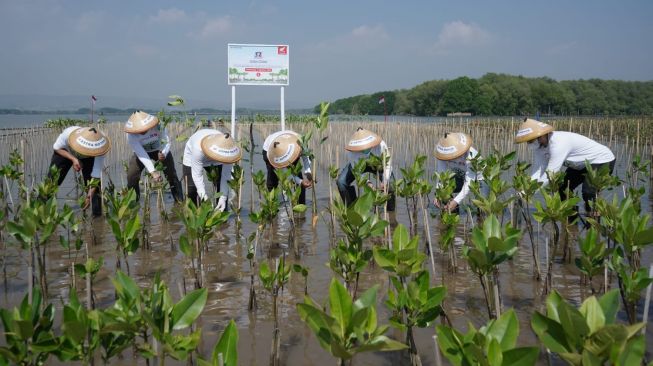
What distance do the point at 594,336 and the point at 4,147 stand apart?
562 inches

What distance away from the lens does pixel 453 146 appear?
5691 millimetres

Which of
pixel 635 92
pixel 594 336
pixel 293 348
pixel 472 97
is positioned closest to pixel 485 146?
pixel 293 348

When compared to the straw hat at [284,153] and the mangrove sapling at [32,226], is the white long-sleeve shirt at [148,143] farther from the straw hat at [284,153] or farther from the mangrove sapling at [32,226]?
the mangrove sapling at [32,226]

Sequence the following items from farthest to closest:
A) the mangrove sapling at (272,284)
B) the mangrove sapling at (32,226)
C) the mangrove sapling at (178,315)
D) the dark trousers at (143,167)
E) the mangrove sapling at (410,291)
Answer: the dark trousers at (143,167)
the mangrove sapling at (32,226)
the mangrove sapling at (272,284)
the mangrove sapling at (410,291)
the mangrove sapling at (178,315)

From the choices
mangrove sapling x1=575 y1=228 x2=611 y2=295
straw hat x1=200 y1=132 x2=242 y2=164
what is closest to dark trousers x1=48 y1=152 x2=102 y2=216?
straw hat x1=200 y1=132 x2=242 y2=164

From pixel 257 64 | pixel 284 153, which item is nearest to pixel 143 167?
pixel 284 153

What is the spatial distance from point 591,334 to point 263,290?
114 inches

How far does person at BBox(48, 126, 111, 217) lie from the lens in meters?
6.02

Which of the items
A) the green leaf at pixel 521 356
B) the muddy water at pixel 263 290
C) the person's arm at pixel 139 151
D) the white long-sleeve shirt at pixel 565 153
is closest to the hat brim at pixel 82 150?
the person's arm at pixel 139 151

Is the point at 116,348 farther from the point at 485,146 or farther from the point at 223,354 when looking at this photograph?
the point at 485,146

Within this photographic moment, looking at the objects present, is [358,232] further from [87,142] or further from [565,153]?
[87,142]

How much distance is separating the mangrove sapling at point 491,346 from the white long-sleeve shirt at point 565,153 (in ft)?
13.0

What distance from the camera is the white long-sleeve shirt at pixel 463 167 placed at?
552 cm

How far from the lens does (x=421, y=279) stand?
2018 millimetres
